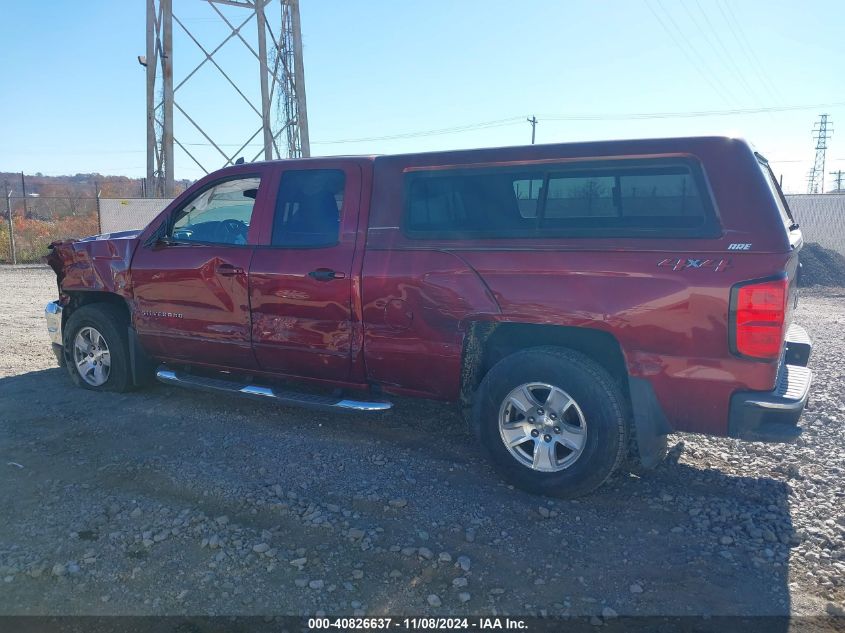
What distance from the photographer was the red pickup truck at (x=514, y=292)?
367 cm

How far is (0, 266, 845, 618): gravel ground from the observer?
10.5 feet

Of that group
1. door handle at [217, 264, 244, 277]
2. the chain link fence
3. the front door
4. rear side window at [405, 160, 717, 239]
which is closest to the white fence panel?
the front door

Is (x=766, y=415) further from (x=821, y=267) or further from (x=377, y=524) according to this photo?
(x=821, y=267)

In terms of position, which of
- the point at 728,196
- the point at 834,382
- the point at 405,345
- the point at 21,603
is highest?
the point at 728,196

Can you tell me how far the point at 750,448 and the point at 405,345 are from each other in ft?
8.48

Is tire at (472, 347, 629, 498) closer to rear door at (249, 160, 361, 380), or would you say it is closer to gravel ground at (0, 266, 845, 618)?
gravel ground at (0, 266, 845, 618)

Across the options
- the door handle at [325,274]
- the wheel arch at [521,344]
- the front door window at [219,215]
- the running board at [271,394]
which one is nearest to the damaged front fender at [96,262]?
the front door window at [219,215]

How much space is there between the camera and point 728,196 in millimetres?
3666

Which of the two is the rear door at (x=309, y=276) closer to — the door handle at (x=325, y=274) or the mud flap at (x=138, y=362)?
the door handle at (x=325, y=274)

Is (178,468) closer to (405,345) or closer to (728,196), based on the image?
(405,345)

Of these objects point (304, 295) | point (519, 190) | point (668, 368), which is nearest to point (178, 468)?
point (304, 295)

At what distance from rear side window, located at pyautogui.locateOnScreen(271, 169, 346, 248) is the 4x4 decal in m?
2.26

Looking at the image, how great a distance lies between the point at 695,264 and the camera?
12.0 ft

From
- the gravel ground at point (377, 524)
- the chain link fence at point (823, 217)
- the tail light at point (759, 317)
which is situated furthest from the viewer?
the chain link fence at point (823, 217)
